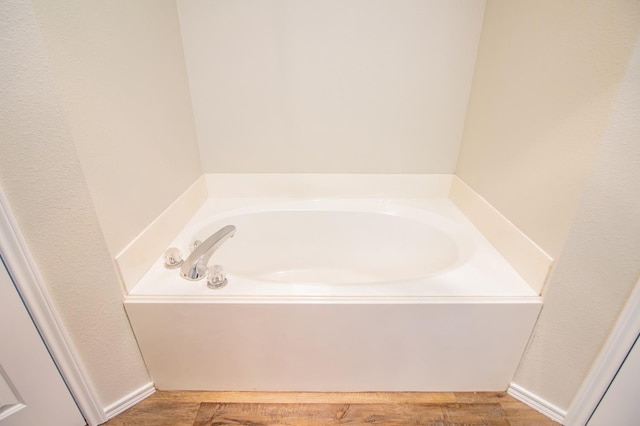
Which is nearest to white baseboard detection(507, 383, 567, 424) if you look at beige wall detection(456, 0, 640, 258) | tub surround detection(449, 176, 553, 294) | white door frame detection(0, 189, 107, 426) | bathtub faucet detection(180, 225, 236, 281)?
tub surround detection(449, 176, 553, 294)

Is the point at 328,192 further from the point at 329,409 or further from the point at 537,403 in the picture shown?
the point at 537,403

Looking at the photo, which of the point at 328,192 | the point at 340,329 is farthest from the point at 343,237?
the point at 340,329

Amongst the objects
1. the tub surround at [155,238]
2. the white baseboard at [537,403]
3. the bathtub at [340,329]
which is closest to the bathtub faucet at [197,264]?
the bathtub at [340,329]

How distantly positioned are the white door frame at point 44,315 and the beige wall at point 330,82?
3.27 feet

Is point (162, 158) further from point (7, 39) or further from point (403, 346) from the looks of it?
point (403, 346)

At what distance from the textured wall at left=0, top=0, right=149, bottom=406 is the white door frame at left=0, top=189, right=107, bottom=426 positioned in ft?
0.06

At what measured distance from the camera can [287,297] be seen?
0.96 m

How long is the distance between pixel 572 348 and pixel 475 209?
26.5 inches

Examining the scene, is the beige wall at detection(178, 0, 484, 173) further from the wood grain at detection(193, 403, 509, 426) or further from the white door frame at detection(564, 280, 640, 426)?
the wood grain at detection(193, 403, 509, 426)

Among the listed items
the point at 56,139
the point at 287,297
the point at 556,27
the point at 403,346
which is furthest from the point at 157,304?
the point at 556,27

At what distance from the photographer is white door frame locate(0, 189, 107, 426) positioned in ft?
2.37

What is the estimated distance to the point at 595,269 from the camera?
2.76 ft

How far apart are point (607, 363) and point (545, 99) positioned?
0.87m

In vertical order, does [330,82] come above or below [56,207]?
above
